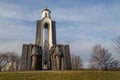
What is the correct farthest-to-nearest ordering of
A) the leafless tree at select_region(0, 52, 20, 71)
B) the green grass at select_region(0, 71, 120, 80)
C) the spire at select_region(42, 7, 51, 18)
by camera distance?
the leafless tree at select_region(0, 52, 20, 71), the spire at select_region(42, 7, 51, 18), the green grass at select_region(0, 71, 120, 80)

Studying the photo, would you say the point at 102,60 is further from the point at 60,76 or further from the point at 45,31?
the point at 60,76

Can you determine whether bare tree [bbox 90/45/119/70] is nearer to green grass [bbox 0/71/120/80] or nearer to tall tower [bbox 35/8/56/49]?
tall tower [bbox 35/8/56/49]

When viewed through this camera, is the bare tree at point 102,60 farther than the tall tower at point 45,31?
Yes

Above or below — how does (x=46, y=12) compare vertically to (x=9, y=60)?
above

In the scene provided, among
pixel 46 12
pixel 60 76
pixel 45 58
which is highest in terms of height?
pixel 46 12

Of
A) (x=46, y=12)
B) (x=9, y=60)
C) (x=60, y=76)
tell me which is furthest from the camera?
(x=9, y=60)

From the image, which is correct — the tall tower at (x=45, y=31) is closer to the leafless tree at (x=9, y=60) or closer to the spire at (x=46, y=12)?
the spire at (x=46, y=12)

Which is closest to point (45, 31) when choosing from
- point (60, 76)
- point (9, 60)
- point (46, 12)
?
point (46, 12)

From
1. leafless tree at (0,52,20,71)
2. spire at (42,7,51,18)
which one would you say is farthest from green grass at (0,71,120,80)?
leafless tree at (0,52,20,71)

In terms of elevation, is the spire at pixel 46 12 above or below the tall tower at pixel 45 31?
above

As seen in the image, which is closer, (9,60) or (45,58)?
(45,58)

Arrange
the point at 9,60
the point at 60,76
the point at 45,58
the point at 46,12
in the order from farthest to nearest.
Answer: the point at 9,60 < the point at 46,12 < the point at 45,58 < the point at 60,76

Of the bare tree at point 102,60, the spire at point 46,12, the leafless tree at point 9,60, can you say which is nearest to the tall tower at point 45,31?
the spire at point 46,12

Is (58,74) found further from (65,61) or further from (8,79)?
(65,61)
